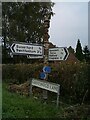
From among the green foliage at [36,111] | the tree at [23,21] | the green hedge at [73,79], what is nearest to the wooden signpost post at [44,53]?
the green foliage at [36,111]

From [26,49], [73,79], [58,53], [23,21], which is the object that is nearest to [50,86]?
[58,53]

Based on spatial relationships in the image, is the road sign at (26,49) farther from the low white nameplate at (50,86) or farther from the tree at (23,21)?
the tree at (23,21)

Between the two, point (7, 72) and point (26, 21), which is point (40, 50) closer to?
point (7, 72)

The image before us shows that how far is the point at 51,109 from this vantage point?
397 inches

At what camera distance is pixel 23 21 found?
37.8 metres

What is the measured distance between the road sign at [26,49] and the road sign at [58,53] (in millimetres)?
387

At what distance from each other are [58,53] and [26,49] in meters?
1.00

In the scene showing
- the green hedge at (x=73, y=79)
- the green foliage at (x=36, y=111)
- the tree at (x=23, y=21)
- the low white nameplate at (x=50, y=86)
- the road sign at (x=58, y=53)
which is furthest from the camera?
the tree at (x=23, y=21)

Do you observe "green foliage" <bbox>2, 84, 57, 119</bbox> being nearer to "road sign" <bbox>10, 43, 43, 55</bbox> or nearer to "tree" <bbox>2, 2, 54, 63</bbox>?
"road sign" <bbox>10, 43, 43, 55</bbox>

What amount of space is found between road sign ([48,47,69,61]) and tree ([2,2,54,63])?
2570 cm

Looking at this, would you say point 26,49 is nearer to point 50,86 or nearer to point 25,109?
point 50,86

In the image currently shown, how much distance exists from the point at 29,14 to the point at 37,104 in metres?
28.2

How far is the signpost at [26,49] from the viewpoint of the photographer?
10.9 m

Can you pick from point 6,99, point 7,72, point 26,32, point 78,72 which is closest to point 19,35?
point 26,32
